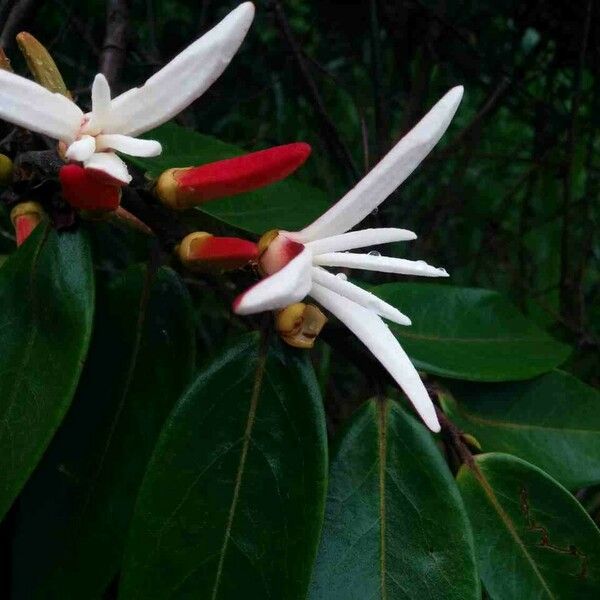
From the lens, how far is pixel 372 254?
56 centimetres

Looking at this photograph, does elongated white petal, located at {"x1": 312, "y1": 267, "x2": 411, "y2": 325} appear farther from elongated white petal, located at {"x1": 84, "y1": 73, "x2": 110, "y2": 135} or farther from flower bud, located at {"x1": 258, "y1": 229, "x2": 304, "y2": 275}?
elongated white petal, located at {"x1": 84, "y1": 73, "x2": 110, "y2": 135}

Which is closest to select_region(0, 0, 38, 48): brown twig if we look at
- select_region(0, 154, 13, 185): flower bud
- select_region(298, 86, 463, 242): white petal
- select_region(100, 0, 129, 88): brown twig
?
select_region(100, 0, 129, 88): brown twig

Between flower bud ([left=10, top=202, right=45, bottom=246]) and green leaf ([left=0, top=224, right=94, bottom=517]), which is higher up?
flower bud ([left=10, top=202, right=45, bottom=246])

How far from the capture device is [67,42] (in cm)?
151

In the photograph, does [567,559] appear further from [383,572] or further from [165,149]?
[165,149]

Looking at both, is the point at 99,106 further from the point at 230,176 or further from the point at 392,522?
the point at 392,522

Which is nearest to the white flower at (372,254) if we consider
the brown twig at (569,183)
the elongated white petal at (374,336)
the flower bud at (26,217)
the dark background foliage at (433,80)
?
the elongated white petal at (374,336)

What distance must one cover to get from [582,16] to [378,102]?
0.60m

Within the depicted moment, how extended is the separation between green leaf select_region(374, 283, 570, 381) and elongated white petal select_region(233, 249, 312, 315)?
0.37m

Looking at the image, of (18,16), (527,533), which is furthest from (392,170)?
(18,16)

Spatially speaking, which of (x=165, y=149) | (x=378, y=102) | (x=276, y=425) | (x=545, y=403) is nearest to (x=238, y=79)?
(x=378, y=102)

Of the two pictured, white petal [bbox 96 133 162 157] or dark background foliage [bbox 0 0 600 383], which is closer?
white petal [bbox 96 133 162 157]

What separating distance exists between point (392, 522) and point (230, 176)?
345mm

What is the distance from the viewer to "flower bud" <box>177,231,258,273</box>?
53cm
